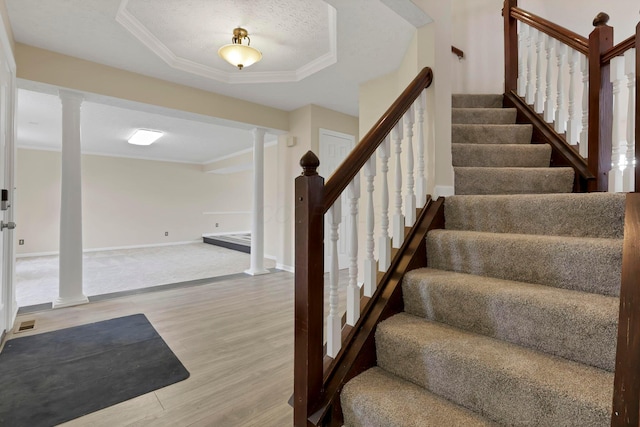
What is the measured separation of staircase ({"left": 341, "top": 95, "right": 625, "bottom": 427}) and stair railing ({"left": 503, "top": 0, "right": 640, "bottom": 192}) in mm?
527

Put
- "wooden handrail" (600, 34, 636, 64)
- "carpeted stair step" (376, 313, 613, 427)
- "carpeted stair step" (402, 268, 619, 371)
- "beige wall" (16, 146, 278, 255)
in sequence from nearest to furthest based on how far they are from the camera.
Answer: "carpeted stair step" (376, 313, 613, 427) → "carpeted stair step" (402, 268, 619, 371) → "wooden handrail" (600, 34, 636, 64) → "beige wall" (16, 146, 278, 255)

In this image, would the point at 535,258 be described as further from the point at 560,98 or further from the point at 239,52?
the point at 239,52

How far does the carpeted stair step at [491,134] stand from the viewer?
8.10ft

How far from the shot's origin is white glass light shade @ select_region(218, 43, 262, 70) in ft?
8.05

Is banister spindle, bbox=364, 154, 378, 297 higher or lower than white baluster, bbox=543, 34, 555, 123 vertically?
lower

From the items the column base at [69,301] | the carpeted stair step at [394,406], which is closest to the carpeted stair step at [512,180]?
the carpeted stair step at [394,406]

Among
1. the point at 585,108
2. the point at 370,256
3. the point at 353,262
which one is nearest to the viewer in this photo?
the point at 353,262

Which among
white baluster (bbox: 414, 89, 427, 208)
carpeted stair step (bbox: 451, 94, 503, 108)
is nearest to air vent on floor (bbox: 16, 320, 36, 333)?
white baluster (bbox: 414, 89, 427, 208)

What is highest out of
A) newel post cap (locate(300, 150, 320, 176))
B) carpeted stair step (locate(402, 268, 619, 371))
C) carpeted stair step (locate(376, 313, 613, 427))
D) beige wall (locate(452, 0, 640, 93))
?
beige wall (locate(452, 0, 640, 93))

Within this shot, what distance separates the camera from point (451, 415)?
980mm

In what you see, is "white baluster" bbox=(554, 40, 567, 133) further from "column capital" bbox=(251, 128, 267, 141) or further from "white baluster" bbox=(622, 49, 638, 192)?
"column capital" bbox=(251, 128, 267, 141)

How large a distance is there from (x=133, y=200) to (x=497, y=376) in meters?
8.51

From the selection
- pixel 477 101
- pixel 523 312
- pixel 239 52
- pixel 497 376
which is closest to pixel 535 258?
pixel 523 312

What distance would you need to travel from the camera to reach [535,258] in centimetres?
126
